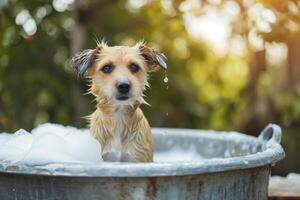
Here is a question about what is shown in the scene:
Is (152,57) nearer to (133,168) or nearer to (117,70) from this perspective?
(117,70)

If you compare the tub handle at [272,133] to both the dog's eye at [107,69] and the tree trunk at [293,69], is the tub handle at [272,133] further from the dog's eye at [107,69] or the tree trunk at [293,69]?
the tree trunk at [293,69]

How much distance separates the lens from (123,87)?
3080mm

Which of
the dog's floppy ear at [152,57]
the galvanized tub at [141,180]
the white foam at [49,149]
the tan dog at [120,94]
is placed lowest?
the galvanized tub at [141,180]

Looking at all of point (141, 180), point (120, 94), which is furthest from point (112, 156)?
point (141, 180)

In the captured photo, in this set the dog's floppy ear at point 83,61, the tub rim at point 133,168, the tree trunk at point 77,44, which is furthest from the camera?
the tree trunk at point 77,44

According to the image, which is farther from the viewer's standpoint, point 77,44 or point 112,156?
point 77,44

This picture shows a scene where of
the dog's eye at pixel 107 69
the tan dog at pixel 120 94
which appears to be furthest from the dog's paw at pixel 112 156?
the dog's eye at pixel 107 69

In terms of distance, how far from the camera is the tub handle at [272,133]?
11.5 feet

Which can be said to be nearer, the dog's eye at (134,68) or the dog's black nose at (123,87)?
the dog's black nose at (123,87)

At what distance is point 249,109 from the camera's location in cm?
680

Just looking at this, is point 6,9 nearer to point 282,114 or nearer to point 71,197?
point 282,114

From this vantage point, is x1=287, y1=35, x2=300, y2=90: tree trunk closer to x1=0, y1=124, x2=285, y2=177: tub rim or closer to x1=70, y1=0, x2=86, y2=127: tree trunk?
x1=70, y1=0, x2=86, y2=127: tree trunk

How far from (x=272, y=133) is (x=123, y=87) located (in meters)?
1.09

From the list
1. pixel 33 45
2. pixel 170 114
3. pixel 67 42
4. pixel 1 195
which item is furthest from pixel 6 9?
pixel 1 195
